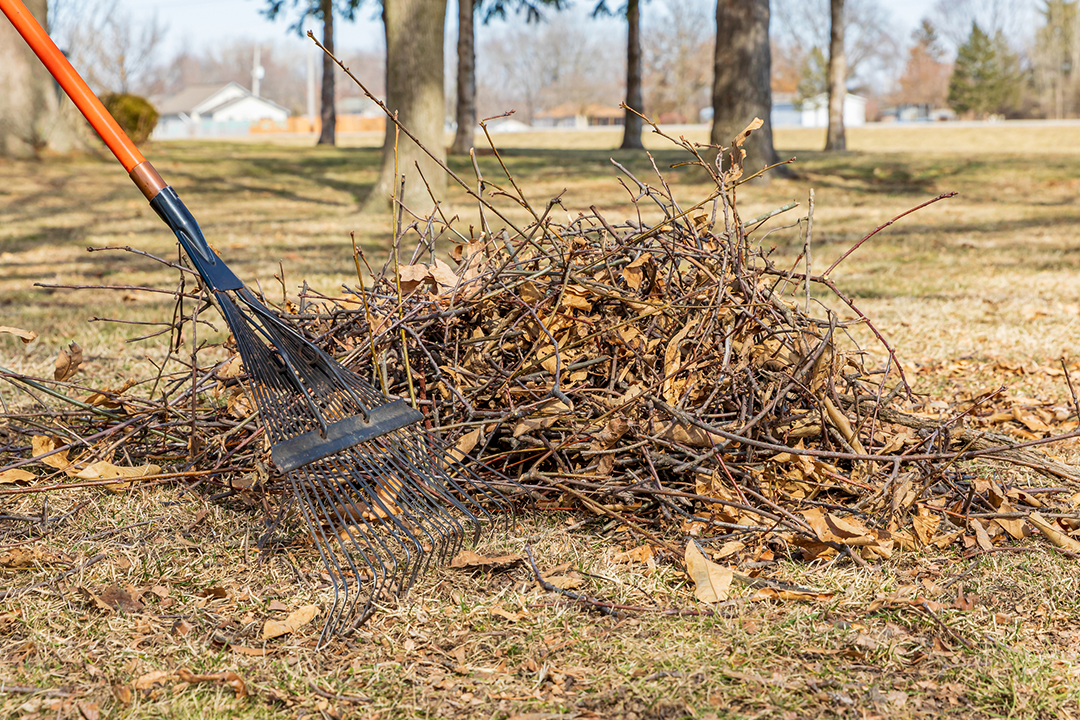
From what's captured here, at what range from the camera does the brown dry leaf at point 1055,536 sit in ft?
7.47

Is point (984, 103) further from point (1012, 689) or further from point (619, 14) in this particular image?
point (1012, 689)

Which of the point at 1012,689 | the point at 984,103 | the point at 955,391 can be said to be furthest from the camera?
the point at 984,103

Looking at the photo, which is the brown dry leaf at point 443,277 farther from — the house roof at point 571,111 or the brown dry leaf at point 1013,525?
the house roof at point 571,111

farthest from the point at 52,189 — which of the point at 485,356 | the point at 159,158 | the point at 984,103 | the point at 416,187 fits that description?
the point at 984,103

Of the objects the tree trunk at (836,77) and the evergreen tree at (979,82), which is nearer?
the tree trunk at (836,77)

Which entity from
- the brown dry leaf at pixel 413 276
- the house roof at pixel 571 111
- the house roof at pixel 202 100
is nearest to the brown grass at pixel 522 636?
the brown dry leaf at pixel 413 276

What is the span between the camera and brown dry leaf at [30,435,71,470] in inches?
107

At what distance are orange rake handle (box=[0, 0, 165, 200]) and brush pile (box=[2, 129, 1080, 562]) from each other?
61 cm

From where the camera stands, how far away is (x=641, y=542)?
238cm

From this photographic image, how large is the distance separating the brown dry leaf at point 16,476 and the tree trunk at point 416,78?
6.91 metres

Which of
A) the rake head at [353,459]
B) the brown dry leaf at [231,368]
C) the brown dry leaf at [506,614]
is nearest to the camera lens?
the brown dry leaf at [506,614]

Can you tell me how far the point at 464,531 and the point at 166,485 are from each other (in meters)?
1.03

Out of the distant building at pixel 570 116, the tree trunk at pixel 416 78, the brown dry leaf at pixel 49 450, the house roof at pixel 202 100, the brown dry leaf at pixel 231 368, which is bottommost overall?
the brown dry leaf at pixel 49 450

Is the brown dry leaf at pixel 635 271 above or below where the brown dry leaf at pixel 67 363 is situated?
above
